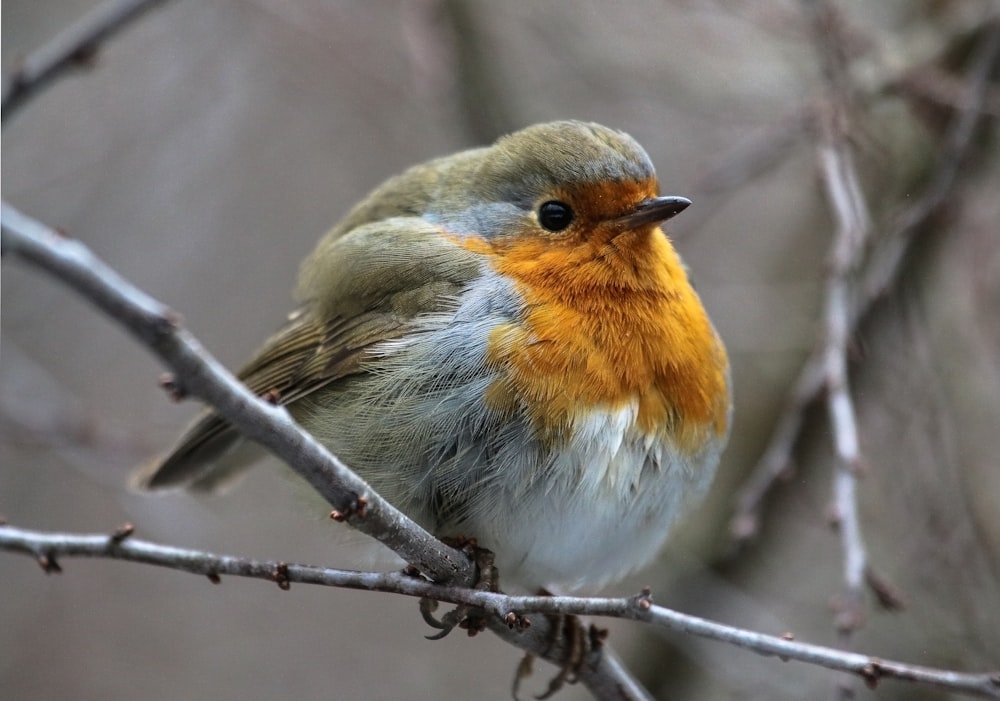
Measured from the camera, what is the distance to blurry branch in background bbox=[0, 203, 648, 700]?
4.72 ft

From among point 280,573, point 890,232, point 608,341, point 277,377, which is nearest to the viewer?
point 280,573

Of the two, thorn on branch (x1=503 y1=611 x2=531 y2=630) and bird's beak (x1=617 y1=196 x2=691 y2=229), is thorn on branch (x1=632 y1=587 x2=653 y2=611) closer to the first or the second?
thorn on branch (x1=503 y1=611 x2=531 y2=630)

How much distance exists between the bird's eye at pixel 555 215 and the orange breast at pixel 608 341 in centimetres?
6

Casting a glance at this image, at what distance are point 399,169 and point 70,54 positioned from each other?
4.61m

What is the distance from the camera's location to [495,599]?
2.31 meters

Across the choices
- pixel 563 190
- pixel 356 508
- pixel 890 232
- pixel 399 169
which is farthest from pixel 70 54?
pixel 399 169

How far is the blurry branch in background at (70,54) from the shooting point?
222cm

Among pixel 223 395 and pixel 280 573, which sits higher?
pixel 223 395

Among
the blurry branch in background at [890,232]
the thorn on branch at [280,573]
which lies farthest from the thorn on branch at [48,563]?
the blurry branch in background at [890,232]

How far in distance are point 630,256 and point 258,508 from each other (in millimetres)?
3764

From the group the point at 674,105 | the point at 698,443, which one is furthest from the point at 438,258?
the point at 674,105

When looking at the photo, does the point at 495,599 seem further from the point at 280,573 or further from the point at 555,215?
the point at 555,215

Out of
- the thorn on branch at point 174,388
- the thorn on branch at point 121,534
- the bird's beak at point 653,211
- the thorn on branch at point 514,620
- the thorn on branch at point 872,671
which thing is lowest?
the thorn on branch at point 872,671

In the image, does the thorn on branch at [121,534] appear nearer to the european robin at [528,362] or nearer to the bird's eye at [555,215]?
the european robin at [528,362]
